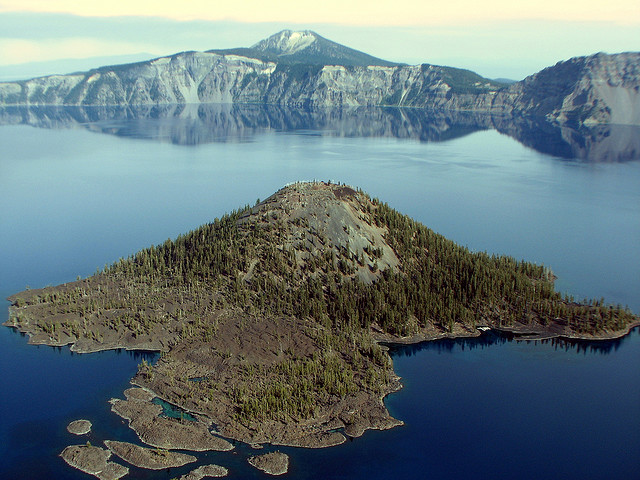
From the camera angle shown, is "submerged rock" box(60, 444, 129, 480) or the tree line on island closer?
"submerged rock" box(60, 444, 129, 480)

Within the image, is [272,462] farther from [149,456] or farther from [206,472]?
[149,456]

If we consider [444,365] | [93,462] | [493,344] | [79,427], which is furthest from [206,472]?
[493,344]

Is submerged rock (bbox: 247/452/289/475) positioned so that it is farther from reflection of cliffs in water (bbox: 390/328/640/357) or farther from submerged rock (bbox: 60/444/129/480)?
reflection of cliffs in water (bbox: 390/328/640/357)

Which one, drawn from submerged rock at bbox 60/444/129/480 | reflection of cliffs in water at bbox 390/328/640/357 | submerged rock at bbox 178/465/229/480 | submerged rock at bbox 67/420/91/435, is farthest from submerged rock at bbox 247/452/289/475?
reflection of cliffs in water at bbox 390/328/640/357

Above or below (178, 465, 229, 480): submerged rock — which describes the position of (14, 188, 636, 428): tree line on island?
above

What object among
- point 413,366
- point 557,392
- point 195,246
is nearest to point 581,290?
point 557,392

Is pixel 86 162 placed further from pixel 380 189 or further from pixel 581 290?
pixel 581 290

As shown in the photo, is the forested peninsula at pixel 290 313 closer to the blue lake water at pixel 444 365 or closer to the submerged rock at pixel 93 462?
the blue lake water at pixel 444 365
